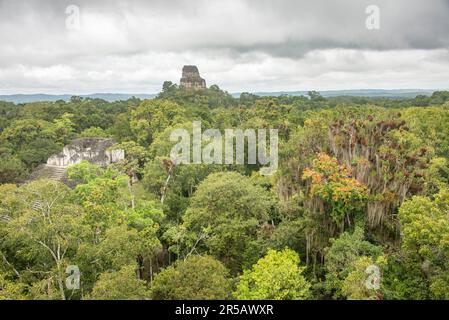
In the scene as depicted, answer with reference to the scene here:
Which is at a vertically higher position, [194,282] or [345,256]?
[345,256]

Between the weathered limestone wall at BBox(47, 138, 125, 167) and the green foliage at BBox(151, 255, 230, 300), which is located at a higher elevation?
the weathered limestone wall at BBox(47, 138, 125, 167)

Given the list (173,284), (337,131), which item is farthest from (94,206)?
(337,131)

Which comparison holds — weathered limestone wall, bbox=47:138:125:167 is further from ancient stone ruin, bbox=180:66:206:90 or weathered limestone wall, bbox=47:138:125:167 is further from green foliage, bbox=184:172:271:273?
ancient stone ruin, bbox=180:66:206:90

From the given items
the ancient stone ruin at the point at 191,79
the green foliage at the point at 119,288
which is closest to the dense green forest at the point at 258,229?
the green foliage at the point at 119,288

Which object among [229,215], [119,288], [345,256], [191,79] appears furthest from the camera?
[191,79]

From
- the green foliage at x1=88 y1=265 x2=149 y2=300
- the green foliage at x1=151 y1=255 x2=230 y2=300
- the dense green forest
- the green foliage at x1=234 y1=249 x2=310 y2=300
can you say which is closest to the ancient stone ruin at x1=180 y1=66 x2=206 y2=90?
the dense green forest

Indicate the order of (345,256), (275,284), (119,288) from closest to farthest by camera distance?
1. (119,288)
2. (275,284)
3. (345,256)

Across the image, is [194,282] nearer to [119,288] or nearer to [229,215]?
[119,288]

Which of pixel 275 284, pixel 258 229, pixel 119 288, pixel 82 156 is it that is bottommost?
pixel 275 284

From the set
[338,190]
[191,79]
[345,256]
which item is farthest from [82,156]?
[191,79]
